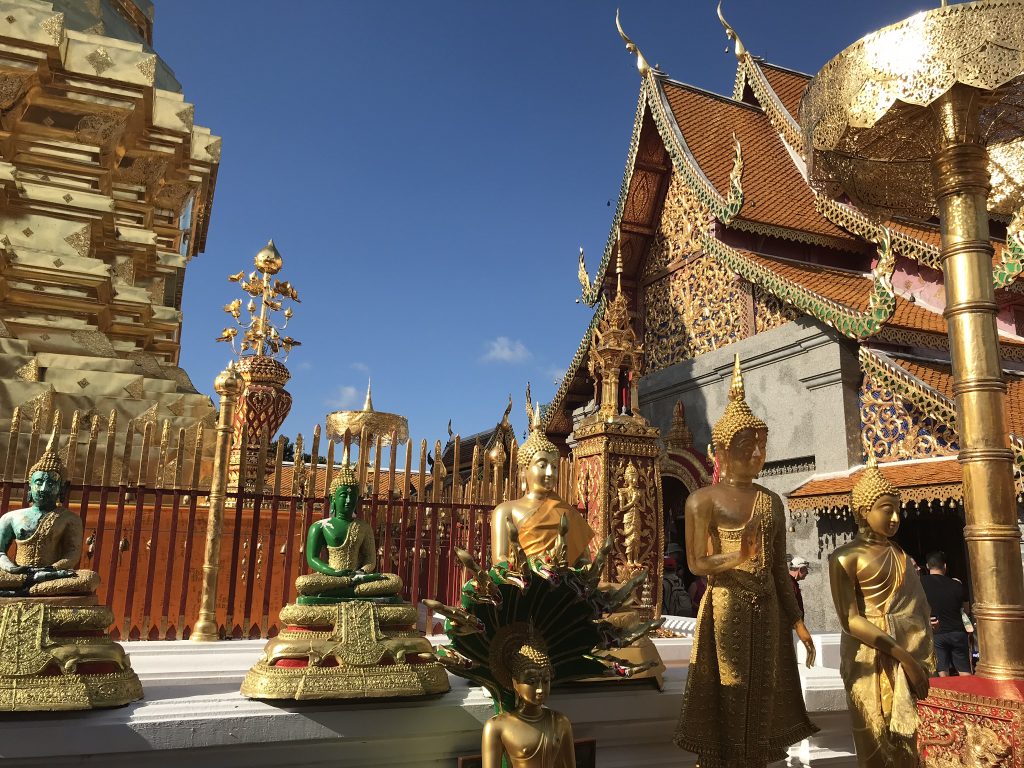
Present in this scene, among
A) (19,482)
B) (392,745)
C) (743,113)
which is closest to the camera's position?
(392,745)

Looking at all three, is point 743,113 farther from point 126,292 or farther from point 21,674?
point 21,674

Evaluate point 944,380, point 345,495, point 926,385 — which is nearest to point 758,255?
point 944,380

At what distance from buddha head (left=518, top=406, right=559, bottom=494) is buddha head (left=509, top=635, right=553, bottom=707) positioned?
159cm

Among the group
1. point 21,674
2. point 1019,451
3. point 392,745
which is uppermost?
point 1019,451

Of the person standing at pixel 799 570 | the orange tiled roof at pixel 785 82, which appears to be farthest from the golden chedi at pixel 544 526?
the orange tiled roof at pixel 785 82

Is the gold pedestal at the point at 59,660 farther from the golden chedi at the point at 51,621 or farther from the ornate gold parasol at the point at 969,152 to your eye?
the ornate gold parasol at the point at 969,152

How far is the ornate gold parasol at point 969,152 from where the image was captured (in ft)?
10.1

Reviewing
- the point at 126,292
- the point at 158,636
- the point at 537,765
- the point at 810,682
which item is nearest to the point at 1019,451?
the point at 810,682

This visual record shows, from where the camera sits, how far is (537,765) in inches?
103

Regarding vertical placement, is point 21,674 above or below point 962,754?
above

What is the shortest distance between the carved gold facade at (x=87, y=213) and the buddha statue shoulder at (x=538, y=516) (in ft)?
13.8

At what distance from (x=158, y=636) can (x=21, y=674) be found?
84.2 inches

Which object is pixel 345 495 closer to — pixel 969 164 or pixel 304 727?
pixel 304 727

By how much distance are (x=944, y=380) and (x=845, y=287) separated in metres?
2.27
